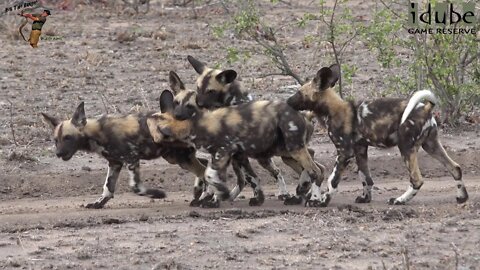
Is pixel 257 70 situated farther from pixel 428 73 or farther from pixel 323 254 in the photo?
pixel 323 254

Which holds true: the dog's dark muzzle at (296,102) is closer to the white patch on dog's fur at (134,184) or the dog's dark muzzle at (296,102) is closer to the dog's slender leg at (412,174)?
the dog's slender leg at (412,174)

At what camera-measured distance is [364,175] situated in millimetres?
9359

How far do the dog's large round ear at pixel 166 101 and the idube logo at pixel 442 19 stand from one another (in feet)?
10.0

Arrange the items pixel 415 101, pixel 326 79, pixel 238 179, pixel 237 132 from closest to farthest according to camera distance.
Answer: pixel 415 101 → pixel 237 132 → pixel 326 79 → pixel 238 179

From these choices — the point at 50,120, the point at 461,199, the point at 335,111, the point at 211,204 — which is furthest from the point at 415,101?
the point at 50,120

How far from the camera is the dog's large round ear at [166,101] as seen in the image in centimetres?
912

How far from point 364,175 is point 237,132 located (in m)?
1.12

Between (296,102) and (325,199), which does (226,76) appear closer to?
(296,102)

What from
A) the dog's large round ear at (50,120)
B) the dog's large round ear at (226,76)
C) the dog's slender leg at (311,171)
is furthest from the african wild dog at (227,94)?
the dog's large round ear at (50,120)

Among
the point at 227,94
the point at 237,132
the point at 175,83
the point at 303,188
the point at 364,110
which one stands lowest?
the point at 303,188

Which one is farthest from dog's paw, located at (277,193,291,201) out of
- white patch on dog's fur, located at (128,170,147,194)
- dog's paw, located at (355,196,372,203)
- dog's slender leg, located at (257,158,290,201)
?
white patch on dog's fur, located at (128,170,147,194)

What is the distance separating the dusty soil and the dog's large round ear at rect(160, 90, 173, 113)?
769 mm

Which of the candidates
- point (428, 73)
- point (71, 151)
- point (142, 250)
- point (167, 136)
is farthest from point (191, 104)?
point (428, 73)

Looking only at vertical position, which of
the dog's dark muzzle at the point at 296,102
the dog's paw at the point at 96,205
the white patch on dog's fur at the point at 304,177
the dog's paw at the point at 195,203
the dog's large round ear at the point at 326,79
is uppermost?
the dog's large round ear at the point at 326,79
